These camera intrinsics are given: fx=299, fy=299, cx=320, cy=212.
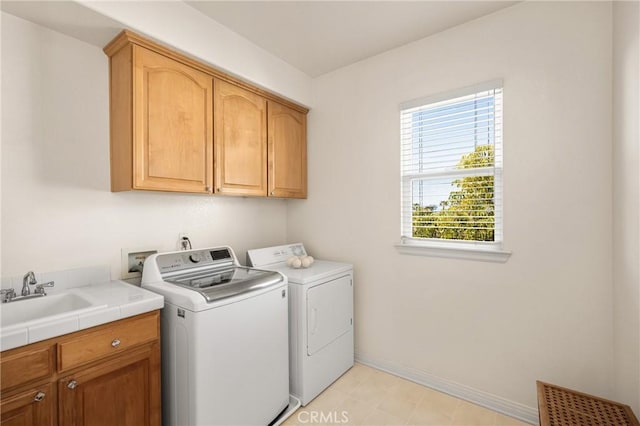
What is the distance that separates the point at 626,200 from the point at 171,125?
2437mm

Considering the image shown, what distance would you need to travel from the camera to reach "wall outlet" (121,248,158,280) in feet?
6.30

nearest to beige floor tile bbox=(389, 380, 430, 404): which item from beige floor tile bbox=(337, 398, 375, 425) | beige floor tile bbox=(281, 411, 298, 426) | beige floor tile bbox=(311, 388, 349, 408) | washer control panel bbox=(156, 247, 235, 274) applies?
beige floor tile bbox=(337, 398, 375, 425)

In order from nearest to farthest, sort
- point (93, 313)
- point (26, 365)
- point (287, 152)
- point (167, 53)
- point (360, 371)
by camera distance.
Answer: point (26, 365), point (93, 313), point (167, 53), point (360, 371), point (287, 152)

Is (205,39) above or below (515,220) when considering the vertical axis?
above

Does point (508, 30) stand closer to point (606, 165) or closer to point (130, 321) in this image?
point (606, 165)

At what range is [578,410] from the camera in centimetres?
144

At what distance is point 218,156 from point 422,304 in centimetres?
184

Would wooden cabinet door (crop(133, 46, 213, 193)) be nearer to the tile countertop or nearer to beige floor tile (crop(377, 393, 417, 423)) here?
the tile countertop

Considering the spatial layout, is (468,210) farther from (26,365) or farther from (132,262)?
Result: (26,365)

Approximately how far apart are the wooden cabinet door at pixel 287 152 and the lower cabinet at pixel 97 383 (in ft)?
4.62

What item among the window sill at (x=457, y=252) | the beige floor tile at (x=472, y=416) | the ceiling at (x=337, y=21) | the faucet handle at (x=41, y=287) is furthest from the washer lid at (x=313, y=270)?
the ceiling at (x=337, y=21)

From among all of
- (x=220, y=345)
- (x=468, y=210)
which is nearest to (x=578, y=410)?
(x=468, y=210)

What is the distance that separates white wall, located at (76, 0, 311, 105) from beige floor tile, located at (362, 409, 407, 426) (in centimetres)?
246

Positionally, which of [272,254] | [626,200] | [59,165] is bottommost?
[272,254]
